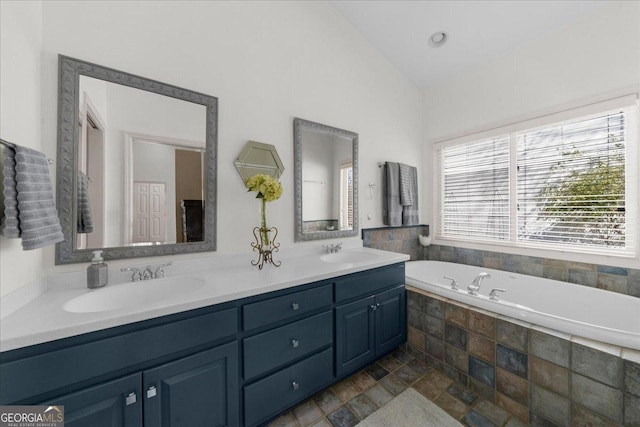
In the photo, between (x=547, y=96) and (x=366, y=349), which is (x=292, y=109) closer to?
(x=366, y=349)

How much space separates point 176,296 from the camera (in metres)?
1.15

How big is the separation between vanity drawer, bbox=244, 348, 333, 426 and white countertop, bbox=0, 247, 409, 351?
0.50 m

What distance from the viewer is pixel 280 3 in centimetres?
201

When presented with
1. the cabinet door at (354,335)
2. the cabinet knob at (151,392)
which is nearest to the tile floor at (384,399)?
the cabinet door at (354,335)

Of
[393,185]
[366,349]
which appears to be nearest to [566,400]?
[366,349]

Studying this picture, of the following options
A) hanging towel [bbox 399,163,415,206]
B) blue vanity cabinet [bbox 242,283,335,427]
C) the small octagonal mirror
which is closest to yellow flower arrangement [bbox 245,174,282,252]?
the small octagonal mirror

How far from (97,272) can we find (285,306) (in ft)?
3.24

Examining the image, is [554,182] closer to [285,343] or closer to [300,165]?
[300,165]

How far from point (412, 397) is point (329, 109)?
93.9 inches

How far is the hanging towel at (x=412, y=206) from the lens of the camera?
2896 mm

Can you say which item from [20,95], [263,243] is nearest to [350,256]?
[263,243]

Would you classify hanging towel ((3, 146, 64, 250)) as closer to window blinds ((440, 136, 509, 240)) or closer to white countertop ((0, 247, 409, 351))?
white countertop ((0, 247, 409, 351))

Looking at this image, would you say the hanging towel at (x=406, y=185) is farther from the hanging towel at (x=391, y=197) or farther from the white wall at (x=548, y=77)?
the white wall at (x=548, y=77)

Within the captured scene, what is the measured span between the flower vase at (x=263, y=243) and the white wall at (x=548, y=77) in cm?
247
